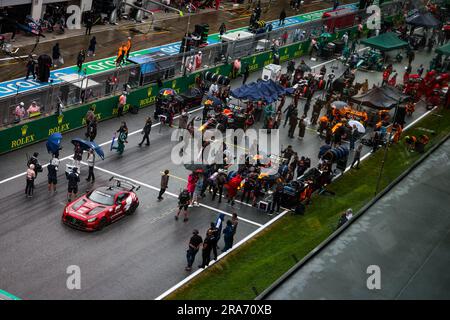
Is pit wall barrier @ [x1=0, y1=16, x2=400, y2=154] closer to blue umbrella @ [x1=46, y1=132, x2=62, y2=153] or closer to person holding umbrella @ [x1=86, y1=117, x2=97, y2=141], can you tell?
person holding umbrella @ [x1=86, y1=117, x2=97, y2=141]

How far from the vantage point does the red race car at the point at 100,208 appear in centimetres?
3080

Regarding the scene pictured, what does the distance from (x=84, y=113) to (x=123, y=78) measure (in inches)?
158

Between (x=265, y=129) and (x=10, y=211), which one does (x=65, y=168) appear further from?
(x=265, y=129)

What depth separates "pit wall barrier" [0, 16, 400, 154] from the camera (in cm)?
3703

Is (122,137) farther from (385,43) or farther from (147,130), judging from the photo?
(385,43)

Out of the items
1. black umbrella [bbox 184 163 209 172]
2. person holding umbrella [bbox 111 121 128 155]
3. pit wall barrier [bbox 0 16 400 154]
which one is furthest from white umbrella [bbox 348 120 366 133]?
person holding umbrella [bbox 111 121 128 155]

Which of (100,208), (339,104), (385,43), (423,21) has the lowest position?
(100,208)

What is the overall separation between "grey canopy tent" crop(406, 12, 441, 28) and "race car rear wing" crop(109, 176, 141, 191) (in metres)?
39.9

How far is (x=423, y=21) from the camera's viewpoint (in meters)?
67.3

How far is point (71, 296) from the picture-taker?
1049 inches

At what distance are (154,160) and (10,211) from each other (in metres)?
9.00

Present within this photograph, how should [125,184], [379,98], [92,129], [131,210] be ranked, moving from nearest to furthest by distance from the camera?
[131,210]
[125,184]
[92,129]
[379,98]

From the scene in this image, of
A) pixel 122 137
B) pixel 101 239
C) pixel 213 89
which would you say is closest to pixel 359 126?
pixel 213 89

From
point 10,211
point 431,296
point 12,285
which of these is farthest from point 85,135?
point 431,296
